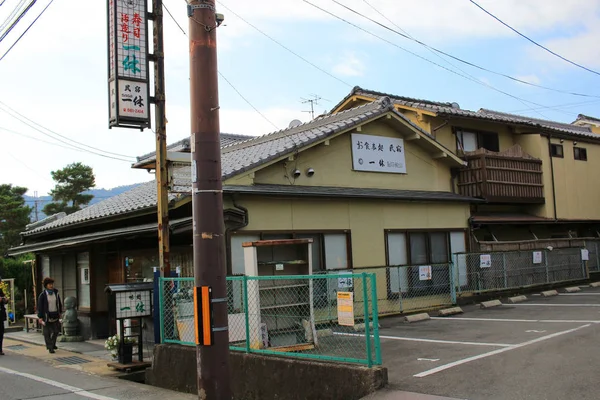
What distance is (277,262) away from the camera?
1038 centimetres

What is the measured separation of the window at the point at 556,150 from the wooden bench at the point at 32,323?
18446 mm

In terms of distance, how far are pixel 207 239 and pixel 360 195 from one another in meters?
8.32

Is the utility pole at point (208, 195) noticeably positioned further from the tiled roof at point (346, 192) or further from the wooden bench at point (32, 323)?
the wooden bench at point (32, 323)

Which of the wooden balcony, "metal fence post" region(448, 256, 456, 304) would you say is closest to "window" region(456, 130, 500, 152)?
the wooden balcony

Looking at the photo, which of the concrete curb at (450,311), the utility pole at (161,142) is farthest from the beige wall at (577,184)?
the utility pole at (161,142)

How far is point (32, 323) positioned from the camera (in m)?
18.0

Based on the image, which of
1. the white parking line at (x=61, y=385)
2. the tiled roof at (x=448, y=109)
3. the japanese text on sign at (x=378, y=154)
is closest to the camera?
the white parking line at (x=61, y=385)

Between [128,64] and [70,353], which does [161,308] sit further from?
[70,353]

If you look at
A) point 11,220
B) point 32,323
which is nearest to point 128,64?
point 32,323

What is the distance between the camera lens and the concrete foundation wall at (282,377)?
6.61 metres

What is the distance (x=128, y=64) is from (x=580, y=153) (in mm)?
18867

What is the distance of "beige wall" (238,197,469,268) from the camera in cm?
1248

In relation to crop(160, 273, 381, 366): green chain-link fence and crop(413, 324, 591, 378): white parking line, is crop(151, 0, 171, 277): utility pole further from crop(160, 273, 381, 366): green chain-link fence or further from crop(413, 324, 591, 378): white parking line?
crop(413, 324, 591, 378): white parking line

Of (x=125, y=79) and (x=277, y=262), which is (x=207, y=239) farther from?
(x=125, y=79)
